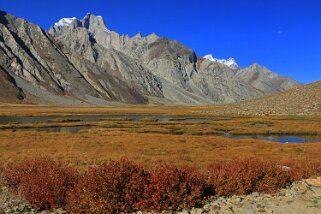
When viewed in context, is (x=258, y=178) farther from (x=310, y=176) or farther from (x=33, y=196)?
(x=33, y=196)

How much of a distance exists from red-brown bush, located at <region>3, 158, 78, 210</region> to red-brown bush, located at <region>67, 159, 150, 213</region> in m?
0.55

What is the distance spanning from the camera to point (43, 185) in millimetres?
12367

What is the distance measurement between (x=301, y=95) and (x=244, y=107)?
22.4m

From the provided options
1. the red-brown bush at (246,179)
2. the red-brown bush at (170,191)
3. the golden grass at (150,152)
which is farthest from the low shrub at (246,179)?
the golden grass at (150,152)

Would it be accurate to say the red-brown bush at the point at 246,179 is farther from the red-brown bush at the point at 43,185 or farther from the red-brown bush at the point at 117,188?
the red-brown bush at the point at 43,185

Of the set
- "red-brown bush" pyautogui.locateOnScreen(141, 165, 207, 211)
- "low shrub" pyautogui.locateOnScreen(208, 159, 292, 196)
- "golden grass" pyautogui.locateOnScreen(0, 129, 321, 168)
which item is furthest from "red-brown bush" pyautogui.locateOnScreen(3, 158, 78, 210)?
"golden grass" pyautogui.locateOnScreen(0, 129, 321, 168)

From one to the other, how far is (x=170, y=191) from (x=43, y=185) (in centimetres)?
411

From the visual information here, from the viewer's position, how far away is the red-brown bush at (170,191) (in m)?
11.6

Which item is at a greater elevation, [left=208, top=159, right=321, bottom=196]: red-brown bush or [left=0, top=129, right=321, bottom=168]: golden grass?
[left=208, top=159, right=321, bottom=196]: red-brown bush

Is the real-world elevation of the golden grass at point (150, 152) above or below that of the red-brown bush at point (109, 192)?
below

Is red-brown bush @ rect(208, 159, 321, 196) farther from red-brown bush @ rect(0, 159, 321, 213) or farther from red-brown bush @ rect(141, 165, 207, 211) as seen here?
red-brown bush @ rect(141, 165, 207, 211)

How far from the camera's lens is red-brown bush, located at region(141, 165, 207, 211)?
11.6 m

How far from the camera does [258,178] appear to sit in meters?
15.1

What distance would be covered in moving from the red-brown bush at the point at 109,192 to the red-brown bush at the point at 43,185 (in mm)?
548
